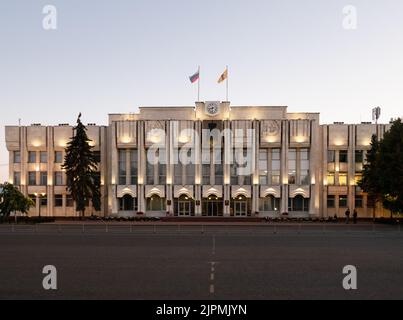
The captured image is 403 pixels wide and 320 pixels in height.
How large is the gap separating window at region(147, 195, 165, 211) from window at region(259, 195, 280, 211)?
50.7 ft

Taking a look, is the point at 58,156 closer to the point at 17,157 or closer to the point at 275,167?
the point at 17,157

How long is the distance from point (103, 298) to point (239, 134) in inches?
2281

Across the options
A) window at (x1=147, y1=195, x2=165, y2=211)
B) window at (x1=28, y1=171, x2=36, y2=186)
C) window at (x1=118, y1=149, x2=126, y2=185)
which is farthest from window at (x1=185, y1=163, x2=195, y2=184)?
window at (x1=28, y1=171, x2=36, y2=186)

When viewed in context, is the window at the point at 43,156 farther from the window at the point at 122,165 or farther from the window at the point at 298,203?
the window at the point at 298,203

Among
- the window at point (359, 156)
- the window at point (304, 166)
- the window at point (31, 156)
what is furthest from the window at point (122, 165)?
the window at point (359, 156)

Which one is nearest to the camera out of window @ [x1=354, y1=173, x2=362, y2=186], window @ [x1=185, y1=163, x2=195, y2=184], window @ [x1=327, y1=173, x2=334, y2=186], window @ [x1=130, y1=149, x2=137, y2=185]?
window @ [x1=185, y1=163, x2=195, y2=184]

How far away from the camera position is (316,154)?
7094 centimetres

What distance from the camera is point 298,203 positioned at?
7106 centimetres

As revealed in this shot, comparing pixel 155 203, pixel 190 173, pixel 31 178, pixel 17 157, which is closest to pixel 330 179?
pixel 190 173

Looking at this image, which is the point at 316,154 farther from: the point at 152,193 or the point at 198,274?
the point at 198,274

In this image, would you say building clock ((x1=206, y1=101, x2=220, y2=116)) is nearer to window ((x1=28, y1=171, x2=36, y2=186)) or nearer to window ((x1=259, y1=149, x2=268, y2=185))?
window ((x1=259, y1=149, x2=268, y2=185))

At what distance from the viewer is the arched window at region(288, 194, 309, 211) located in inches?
2793

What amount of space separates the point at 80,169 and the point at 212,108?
21.7 metres

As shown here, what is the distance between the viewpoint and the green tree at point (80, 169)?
66875 millimetres
